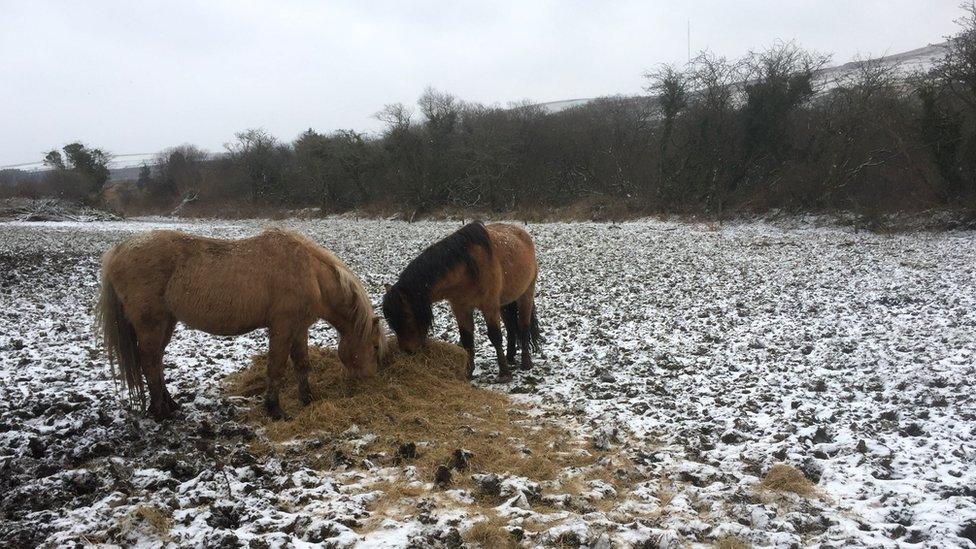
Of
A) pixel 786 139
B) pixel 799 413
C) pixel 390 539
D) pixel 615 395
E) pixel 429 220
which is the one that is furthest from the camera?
pixel 429 220

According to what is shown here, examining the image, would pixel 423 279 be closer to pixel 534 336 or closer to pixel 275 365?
pixel 275 365

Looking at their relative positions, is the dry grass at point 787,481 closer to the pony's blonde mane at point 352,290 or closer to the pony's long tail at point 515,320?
the pony's long tail at point 515,320

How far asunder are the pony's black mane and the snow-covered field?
126 centimetres

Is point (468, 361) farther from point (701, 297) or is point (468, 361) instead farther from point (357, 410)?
point (701, 297)

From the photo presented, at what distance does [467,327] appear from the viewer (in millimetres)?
6523

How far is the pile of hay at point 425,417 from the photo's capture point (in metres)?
4.23

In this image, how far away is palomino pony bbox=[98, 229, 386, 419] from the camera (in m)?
4.69

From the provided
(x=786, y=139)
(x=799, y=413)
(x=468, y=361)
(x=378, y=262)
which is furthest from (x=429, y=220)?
(x=799, y=413)

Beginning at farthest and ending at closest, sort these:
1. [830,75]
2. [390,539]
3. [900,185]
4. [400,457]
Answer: [830,75], [900,185], [400,457], [390,539]

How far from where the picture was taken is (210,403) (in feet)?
17.5

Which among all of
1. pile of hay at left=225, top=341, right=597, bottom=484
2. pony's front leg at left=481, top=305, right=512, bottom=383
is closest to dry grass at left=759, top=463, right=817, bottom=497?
pile of hay at left=225, top=341, right=597, bottom=484

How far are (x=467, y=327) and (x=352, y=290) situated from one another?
66.8 inches

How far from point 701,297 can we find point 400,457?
7.94 meters

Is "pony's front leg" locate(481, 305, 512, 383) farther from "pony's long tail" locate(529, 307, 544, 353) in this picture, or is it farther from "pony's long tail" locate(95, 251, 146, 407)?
"pony's long tail" locate(95, 251, 146, 407)
